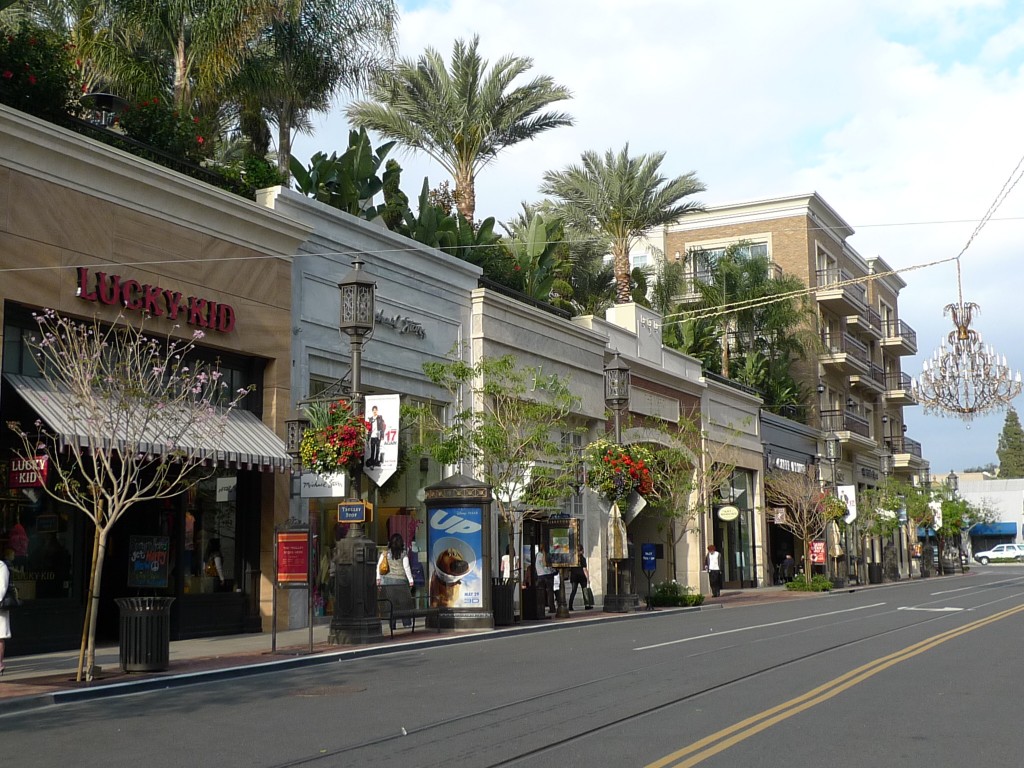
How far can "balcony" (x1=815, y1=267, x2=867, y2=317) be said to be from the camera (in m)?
55.9

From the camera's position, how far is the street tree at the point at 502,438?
23469 millimetres

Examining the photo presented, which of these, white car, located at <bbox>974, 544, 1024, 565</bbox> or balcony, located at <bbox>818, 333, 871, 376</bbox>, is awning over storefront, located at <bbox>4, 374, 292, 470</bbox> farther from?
white car, located at <bbox>974, 544, 1024, 565</bbox>

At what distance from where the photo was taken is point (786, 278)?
51.3 meters

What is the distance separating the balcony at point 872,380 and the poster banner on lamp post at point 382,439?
4657cm

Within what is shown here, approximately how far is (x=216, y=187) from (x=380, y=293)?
4.91 metres

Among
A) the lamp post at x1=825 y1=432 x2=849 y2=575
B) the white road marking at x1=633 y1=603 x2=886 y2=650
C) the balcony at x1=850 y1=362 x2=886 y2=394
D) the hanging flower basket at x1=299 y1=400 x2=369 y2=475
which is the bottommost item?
the white road marking at x1=633 y1=603 x2=886 y2=650

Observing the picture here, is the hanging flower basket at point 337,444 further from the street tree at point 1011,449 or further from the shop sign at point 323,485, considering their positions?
the street tree at point 1011,449

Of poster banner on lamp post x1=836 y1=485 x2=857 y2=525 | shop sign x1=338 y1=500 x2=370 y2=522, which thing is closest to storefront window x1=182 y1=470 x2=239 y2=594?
shop sign x1=338 y1=500 x2=370 y2=522

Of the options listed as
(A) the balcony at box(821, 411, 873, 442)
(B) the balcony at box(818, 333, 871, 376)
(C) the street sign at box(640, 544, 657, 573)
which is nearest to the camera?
(C) the street sign at box(640, 544, 657, 573)

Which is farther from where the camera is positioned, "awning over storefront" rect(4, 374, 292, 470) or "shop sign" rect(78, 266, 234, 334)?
"shop sign" rect(78, 266, 234, 334)

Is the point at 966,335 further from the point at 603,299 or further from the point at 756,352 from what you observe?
the point at 756,352

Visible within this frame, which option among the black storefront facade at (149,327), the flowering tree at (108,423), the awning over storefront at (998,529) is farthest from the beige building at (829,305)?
the awning over storefront at (998,529)

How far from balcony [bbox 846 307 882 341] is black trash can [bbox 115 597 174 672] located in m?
52.1

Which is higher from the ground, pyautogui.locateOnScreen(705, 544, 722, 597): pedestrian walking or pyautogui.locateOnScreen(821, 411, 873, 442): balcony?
pyautogui.locateOnScreen(821, 411, 873, 442): balcony
